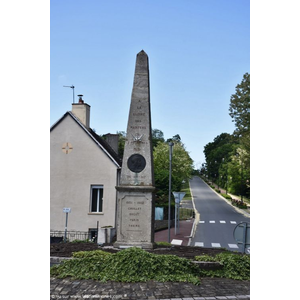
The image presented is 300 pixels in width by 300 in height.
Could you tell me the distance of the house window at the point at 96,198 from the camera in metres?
23.8

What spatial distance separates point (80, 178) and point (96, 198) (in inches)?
66.9

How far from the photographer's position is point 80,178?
2417 cm

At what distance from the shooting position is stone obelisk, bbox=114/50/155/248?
11234mm

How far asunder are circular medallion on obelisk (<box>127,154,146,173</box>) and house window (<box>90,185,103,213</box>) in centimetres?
1288

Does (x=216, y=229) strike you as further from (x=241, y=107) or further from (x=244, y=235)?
(x=244, y=235)

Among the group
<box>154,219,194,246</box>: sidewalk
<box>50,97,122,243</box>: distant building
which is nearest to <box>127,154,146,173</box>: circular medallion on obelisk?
<box>50,97,122,243</box>: distant building

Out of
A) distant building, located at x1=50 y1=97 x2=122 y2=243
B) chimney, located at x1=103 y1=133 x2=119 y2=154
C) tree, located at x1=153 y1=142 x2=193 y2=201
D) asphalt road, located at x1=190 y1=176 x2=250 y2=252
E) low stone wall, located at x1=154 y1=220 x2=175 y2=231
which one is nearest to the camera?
asphalt road, located at x1=190 y1=176 x2=250 y2=252

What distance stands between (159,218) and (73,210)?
11.1 metres

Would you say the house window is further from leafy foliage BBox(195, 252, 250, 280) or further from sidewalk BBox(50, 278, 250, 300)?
sidewalk BBox(50, 278, 250, 300)

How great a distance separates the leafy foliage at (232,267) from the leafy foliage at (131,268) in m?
0.53

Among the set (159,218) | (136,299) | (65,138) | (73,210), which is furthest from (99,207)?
(136,299)

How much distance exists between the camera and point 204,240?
24.3 m
